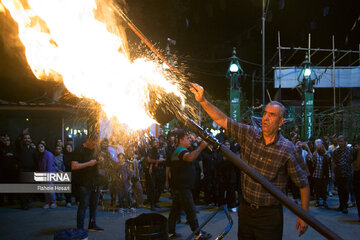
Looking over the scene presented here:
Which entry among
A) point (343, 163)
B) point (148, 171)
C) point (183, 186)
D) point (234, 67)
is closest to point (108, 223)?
point (148, 171)

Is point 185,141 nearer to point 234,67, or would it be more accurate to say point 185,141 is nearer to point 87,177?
point 87,177

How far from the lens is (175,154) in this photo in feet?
18.7

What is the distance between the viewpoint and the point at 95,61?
13.1ft

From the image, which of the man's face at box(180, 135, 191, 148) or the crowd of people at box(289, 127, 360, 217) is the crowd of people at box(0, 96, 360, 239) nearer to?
the crowd of people at box(289, 127, 360, 217)

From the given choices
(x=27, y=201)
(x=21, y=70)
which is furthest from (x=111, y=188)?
(x=21, y=70)

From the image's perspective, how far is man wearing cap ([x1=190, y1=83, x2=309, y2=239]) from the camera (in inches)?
113

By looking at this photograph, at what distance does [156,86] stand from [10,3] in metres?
2.87

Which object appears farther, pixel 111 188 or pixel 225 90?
pixel 225 90

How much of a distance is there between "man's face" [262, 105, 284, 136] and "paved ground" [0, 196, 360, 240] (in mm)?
3551

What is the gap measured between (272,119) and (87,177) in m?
4.34

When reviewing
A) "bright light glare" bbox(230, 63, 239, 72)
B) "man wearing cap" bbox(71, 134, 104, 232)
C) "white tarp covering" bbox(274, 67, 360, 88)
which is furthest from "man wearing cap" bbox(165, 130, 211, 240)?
"white tarp covering" bbox(274, 67, 360, 88)

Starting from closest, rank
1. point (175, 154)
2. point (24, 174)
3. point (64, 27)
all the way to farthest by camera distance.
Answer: point (64, 27) → point (175, 154) → point (24, 174)

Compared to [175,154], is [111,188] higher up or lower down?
lower down

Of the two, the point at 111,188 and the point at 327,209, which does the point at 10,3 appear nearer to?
the point at 111,188
